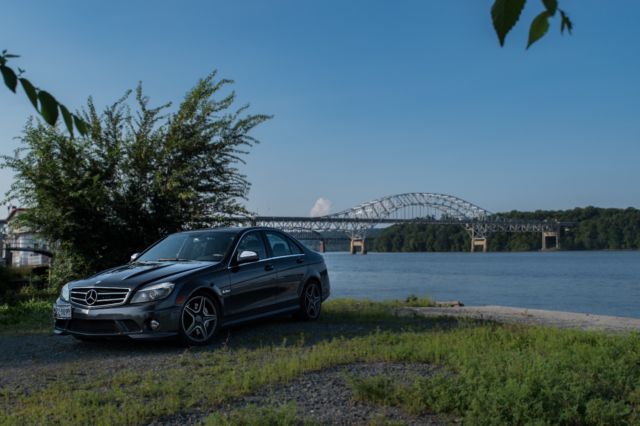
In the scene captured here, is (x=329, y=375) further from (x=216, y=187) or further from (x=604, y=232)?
(x=604, y=232)

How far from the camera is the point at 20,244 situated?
26.9 metres

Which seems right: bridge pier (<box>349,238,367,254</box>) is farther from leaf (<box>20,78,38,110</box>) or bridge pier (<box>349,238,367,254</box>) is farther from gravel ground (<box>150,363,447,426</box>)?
leaf (<box>20,78,38,110</box>)

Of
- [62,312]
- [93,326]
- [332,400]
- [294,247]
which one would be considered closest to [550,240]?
[294,247]

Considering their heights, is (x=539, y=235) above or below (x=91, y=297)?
above

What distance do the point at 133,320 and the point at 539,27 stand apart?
22.8 ft

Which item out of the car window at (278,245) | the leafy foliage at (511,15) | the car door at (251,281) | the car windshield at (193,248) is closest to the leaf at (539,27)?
the leafy foliage at (511,15)

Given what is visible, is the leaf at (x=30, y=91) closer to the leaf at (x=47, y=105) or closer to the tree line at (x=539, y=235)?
the leaf at (x=47, y=105)

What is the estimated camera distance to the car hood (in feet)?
26.5

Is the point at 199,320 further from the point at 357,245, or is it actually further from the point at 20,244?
the point at 357,245

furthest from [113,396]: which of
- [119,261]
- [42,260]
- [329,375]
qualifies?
[42,260]

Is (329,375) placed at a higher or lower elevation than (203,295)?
lower

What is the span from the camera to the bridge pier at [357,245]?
123188 millimetres

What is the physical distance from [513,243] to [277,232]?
122 meters

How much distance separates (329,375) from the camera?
6.21m
